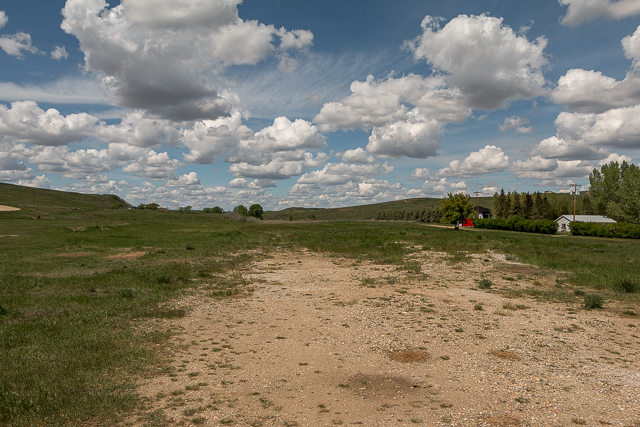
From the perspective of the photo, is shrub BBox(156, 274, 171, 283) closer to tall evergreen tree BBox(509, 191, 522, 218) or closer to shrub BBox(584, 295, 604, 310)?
shrub BBox(584, 295, 604, 310)

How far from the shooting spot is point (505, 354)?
9.70 meters

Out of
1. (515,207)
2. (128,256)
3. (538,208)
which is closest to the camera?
(128,256)

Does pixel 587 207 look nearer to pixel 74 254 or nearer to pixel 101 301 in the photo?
pixel 74 254

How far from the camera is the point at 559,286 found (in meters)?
18.6

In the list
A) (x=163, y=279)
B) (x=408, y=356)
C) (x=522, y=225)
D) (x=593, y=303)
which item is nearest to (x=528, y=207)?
(x=522, y=225)

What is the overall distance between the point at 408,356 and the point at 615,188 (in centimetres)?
11956

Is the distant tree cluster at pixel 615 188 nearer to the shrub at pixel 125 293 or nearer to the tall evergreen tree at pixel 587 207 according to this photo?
the tall evergreen tree at pixel 587 207

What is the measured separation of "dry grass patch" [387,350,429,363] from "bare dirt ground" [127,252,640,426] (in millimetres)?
51

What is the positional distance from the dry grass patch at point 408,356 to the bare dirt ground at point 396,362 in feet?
0.17

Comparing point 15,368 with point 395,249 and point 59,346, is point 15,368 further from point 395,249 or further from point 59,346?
point 395,249

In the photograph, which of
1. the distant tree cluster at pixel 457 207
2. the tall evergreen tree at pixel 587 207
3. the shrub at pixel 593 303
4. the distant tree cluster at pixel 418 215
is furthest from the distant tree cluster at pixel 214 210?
the shrub at pixel 593 303

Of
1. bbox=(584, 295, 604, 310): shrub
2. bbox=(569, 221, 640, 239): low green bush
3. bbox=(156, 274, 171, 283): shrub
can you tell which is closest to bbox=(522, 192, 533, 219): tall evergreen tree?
bbox=(569, 221, 640, 239): low green bush

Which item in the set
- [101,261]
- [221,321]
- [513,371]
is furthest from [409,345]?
[101,261]

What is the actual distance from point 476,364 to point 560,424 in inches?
107
